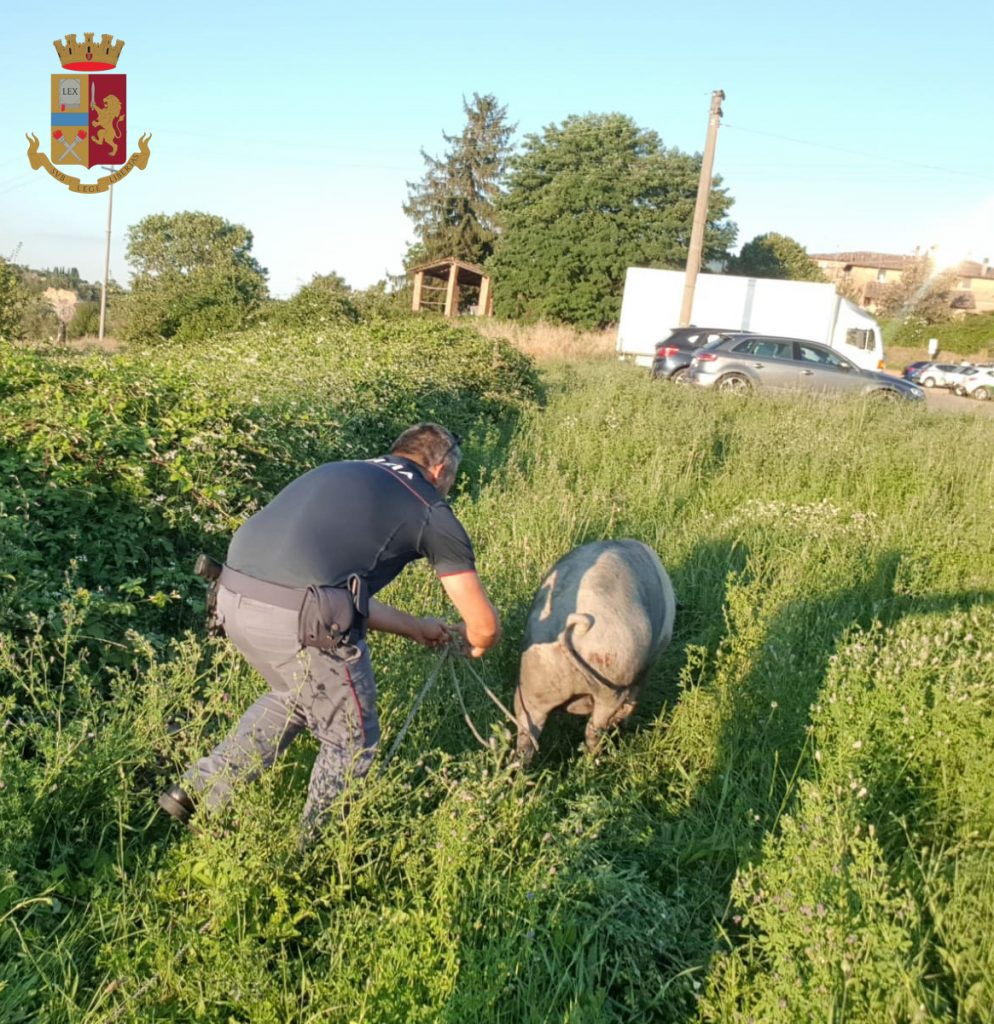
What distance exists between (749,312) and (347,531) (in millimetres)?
25469

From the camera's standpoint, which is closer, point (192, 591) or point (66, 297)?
point (192, 591)

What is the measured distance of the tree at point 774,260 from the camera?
168 feet

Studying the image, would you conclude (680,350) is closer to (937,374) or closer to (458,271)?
(937,374)

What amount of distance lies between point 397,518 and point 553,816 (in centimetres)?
128

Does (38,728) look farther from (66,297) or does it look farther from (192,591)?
(66,297)

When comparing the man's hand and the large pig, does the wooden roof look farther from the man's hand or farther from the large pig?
the man's hand

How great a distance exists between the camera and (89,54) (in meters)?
16.1

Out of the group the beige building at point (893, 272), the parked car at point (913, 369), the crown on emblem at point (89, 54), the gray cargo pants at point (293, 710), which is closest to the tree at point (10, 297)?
the crown on emblem at point (89, 54)

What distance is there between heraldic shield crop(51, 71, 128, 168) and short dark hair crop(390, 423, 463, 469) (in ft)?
54.8

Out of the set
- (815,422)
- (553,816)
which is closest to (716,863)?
(553,816)

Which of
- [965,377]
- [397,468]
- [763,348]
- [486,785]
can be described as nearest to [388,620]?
[397,468]

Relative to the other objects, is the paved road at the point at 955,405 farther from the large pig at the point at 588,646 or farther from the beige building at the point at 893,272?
the beige building at the point at 893,272

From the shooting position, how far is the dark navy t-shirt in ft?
9.66

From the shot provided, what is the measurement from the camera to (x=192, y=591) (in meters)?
4.92
